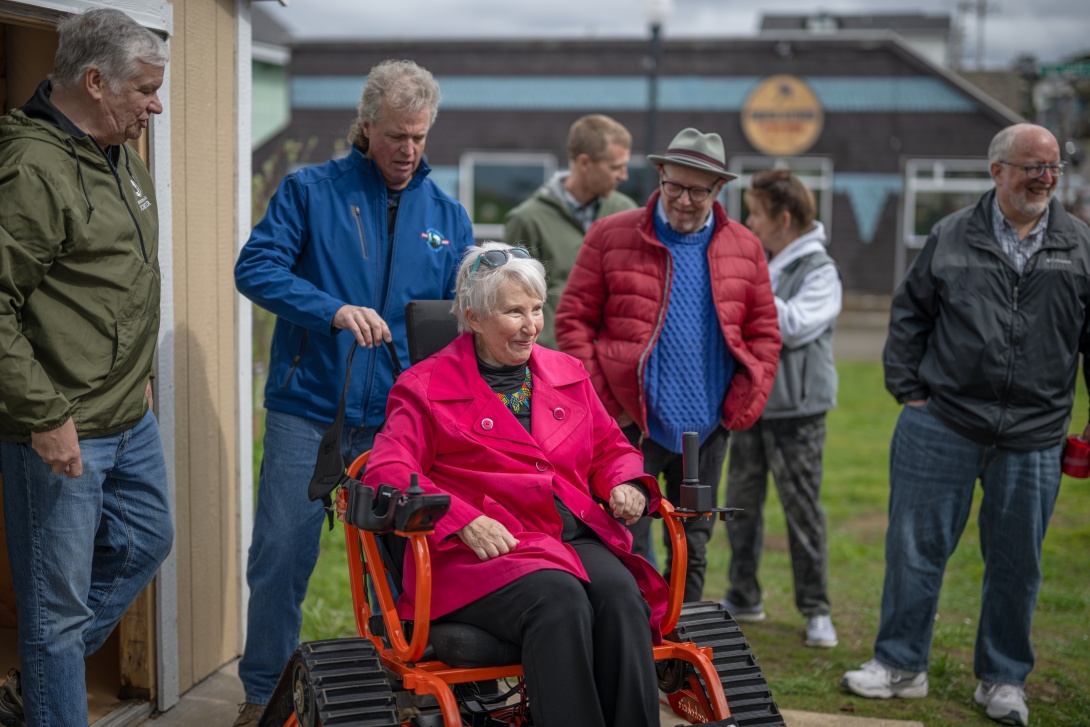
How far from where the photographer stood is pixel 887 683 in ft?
14.2

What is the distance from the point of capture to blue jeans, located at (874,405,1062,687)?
13.5 feet

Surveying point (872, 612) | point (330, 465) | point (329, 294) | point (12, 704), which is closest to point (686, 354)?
point (329, 294)

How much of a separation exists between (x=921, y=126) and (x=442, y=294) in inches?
774

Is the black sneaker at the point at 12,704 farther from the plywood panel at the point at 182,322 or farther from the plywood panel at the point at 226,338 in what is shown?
the plywood panel at the point at 226,338

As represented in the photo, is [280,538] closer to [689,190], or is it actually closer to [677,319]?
[677,319]

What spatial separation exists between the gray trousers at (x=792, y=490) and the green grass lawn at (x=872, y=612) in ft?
1.03

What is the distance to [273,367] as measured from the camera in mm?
3643

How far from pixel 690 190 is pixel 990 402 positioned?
1.34m

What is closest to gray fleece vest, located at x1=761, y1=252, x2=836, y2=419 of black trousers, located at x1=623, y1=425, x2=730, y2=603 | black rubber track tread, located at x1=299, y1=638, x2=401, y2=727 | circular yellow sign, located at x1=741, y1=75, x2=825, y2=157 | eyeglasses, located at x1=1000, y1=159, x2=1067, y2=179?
black trousers, located at x1=623, y1=425, x2=730, y2=603

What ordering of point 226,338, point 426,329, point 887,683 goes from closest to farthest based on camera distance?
point 426,329
point 226,338
point 887,683

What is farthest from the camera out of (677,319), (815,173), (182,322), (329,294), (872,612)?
(815,173)

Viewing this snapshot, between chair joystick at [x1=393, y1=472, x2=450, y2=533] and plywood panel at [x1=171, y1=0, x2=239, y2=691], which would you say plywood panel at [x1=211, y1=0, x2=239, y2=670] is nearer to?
plywood panel at [x1=171, y1=0, x2=239, y2=691]

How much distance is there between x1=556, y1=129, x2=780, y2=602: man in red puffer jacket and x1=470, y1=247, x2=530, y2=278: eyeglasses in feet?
3.34

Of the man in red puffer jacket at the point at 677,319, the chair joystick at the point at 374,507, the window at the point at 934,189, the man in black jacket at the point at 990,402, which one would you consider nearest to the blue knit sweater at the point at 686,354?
the man in red puffer jacket at the point at 677,319
